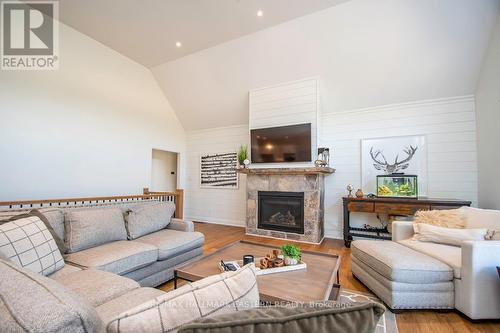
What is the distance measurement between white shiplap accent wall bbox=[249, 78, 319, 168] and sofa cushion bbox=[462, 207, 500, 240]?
217cm

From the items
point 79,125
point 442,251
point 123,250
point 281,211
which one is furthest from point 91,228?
point 442,251

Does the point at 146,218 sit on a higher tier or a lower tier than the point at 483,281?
higher

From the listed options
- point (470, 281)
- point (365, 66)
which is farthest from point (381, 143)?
point (470, 281)

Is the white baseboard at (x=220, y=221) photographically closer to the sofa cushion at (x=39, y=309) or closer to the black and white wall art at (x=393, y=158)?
the black and white wall art at (x=393, y=158)

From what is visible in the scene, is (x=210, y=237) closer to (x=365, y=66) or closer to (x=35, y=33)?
(x=365, y=66)

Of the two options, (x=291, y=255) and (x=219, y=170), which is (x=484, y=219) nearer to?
(x=291, y=255)

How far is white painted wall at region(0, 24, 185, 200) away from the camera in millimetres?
3279

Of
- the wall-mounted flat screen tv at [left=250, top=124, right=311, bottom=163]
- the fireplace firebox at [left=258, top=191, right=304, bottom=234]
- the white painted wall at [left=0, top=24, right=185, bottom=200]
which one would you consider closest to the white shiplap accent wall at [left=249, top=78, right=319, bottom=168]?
the wall-mounted flat screen tv at [left=250, top=124, right=311, bottom=163]

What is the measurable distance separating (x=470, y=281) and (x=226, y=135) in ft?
16.4

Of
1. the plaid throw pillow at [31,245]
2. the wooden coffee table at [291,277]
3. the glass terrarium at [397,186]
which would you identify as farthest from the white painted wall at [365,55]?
the plaid throw pillow at [31,245]

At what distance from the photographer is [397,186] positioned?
379 cm

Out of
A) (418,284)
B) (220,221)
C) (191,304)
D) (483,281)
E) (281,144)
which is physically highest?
(281,144)

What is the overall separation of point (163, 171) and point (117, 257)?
5.10m

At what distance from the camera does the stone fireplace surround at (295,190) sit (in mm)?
4008
